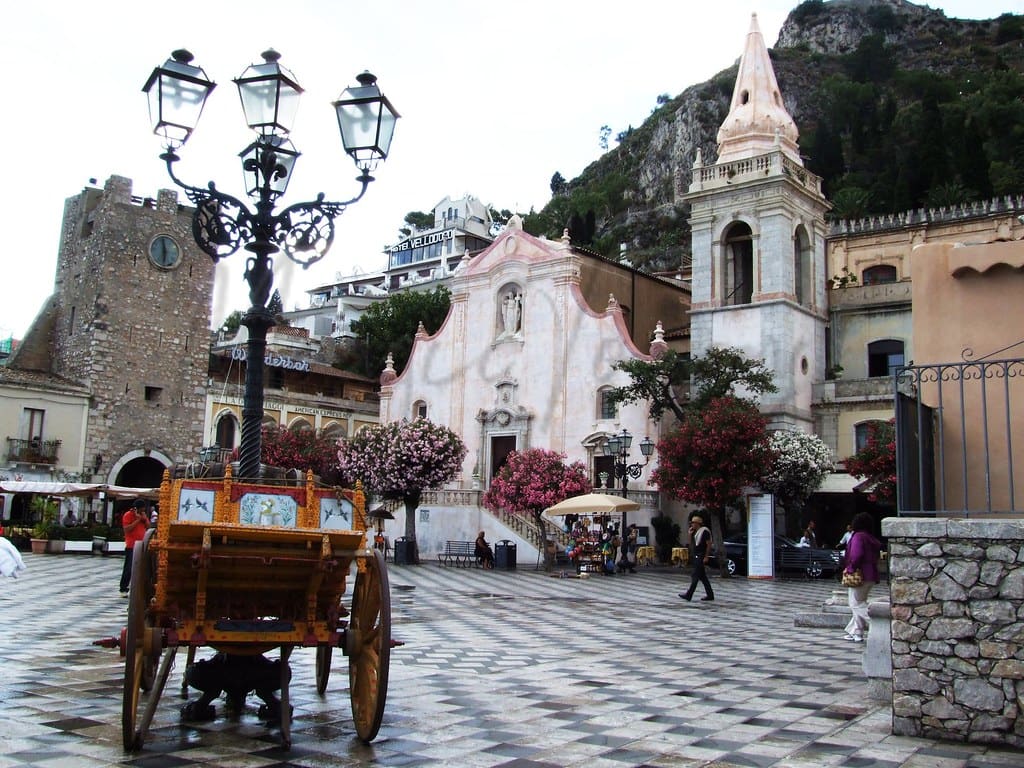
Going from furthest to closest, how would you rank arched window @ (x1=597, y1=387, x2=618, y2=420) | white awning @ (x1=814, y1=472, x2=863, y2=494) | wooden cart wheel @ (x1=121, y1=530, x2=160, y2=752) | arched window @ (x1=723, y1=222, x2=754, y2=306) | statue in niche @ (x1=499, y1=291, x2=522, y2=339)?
statue in niche @ (x1=499, y1=291, x2=522, y2=339)
arched window @ (x1=723, y1=222, x2=754, y2=306)
arched window @ (x1=597, y1=387, x2=618, y2=420)
white awning @ (x1=814, y1=472, x2=863, y2=494)
wooden cart wheel @ (x1=121, y1=530, x2=160, y2=752)

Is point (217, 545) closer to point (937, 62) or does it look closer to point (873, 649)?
point (873, 649)

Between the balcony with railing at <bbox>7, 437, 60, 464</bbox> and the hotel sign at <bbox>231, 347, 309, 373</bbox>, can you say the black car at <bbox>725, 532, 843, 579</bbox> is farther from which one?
the hotel sign at <bbox>231, 347, 309, 373</bbox>

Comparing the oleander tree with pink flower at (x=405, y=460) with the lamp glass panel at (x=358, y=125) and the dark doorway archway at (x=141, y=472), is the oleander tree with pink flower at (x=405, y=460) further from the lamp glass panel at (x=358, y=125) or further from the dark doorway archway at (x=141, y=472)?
the lamp glass panel at (x=358, y=125)

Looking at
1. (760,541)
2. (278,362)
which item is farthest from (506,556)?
(278,362)

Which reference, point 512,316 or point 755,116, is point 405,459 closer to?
point 512,316

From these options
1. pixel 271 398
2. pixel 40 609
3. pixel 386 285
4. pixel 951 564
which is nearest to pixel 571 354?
pixel 271 398

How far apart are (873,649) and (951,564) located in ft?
4.69

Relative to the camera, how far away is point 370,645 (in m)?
6.58

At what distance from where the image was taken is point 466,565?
3067 centimetres

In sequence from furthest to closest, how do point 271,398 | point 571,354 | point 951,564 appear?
1. point 271,398
2. point 571,354
3. point 951,564

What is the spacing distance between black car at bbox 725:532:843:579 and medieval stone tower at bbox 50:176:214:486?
925 inches

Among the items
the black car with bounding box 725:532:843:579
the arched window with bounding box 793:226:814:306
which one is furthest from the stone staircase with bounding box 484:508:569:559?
the arched window with bounding box 793:226:814:306

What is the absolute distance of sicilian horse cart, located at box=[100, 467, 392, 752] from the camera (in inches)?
237

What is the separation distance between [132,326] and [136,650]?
35.9 meters
